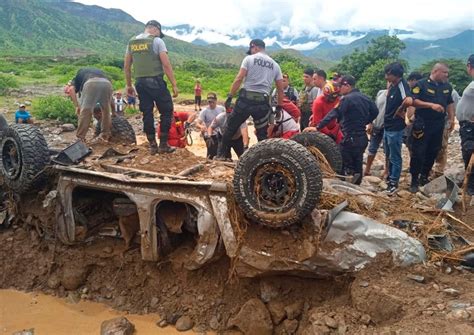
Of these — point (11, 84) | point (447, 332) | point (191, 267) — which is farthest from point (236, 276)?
point (11, 84)

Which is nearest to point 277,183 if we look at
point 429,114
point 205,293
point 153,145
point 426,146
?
point 205,293

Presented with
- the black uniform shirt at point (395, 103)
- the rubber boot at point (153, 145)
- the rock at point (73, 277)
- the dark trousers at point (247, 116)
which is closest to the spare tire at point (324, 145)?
the dark trousers at point (247, 116)

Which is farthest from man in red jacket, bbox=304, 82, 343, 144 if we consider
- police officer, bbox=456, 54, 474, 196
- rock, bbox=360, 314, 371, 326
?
rock, bbox=360, 314, 371, 326

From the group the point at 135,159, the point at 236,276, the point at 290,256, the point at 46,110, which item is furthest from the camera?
the point at 46,110

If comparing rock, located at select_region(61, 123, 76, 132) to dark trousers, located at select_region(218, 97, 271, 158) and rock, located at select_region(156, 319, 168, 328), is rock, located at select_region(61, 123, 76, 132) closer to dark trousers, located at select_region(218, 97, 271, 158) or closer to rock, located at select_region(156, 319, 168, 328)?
dark trousers, located at select_region(218, 97, 271, 158)

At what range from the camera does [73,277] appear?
4.70 m

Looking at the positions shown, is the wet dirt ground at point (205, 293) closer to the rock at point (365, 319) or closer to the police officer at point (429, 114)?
the rock at point (365, 319)

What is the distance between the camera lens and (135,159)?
4.94 meters

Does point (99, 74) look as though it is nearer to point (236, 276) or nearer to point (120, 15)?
point (236, 276)

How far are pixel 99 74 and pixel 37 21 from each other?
373ft

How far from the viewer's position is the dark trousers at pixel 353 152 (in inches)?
223

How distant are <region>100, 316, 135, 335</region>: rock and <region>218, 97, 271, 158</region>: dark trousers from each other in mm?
2671

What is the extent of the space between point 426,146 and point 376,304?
3584 mm

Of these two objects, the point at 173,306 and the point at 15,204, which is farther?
the point at 15,204
